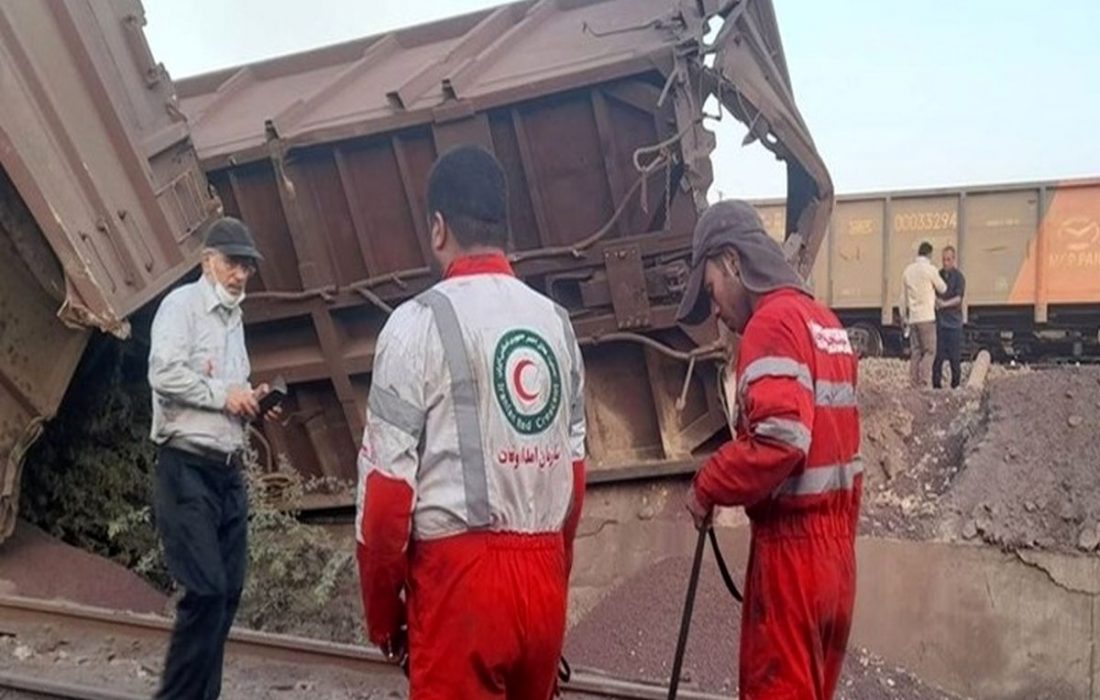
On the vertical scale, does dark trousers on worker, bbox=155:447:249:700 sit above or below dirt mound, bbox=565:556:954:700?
above

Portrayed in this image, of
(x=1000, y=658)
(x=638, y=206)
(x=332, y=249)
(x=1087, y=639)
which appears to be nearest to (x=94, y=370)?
(x=332, y=249)

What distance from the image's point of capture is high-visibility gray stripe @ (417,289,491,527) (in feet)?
6.89

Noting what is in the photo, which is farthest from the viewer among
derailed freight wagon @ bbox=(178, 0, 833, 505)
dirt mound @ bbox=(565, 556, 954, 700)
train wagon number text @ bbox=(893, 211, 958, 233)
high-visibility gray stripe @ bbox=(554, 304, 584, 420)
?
train wagon number text @ bbox=(893, 211, 958, 233)

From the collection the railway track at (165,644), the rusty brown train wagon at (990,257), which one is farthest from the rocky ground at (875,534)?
the rusty brown train wagon at (990,257)

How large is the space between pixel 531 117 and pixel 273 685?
10.9 ft

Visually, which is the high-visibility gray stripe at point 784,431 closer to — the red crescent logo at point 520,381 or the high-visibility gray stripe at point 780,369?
the high-visibility gray stripe at point 780,369

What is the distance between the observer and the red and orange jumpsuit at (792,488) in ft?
8.21

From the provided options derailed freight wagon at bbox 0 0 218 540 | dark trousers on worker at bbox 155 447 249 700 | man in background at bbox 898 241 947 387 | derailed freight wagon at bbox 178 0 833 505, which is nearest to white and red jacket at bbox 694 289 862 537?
dark trousers on worker at bbox 155 447 249 700

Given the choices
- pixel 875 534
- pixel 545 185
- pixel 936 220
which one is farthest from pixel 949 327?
pixel 545 185

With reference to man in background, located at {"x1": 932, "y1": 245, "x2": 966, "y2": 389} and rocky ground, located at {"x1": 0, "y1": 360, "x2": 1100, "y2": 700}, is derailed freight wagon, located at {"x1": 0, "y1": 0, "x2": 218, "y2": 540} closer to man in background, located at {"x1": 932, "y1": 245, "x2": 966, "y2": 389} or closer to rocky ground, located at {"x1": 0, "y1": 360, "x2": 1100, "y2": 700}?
rocky ground, located at {"x1": 0, "y1": 360, "x2": 1100, "y2": 700}

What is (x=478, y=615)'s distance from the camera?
206cm

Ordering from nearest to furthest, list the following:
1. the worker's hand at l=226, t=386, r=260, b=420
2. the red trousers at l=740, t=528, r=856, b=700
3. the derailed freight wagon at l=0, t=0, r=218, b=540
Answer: the red trousers at l=740, t=528, r=856, b=700 → the worker's hand at l=226, t=386, r=260, b=420 → the derailed freight wagon at l=0, t=0, r=218, b=540

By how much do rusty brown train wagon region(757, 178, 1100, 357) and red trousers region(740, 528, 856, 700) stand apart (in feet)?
42.0

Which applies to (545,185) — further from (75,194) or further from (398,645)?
(398,645)
